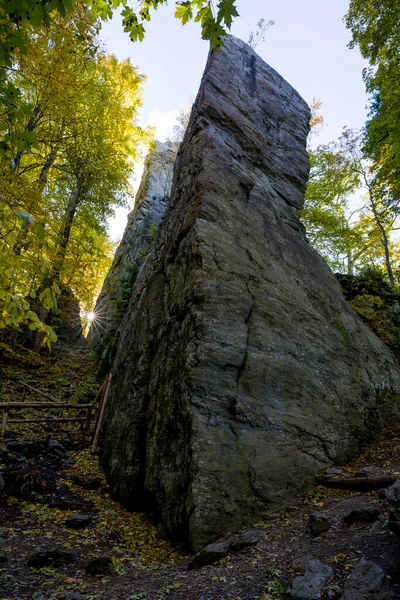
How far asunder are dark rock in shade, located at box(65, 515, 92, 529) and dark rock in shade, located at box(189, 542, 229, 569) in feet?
6.69

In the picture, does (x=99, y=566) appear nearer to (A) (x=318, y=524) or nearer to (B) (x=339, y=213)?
(A) (x=318, y=524)

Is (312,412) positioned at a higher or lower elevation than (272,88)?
lower

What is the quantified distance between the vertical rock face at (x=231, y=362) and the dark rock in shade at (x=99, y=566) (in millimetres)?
980

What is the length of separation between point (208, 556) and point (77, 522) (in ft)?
7.55

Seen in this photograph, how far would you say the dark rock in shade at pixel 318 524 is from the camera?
3.82 m

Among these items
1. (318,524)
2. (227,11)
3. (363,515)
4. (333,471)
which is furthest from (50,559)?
(227,11)

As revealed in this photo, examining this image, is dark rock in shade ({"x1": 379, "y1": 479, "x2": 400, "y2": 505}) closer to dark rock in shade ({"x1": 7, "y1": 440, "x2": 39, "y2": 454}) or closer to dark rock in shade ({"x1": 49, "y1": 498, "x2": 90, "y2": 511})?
dark rock in shade ({"x1": 49, "y1": 498, "x2": 90, "y2": 511})

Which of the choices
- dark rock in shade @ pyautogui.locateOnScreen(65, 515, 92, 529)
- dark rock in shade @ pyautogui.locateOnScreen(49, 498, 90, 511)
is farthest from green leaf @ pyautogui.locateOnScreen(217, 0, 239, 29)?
dark rock in shade @ pyautogui.locateOnScreen(49, 498, 90, 511)

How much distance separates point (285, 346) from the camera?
20.7 ft

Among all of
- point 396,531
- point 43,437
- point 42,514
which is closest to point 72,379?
point 43,437

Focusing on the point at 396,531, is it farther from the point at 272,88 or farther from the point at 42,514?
the point at 272,88

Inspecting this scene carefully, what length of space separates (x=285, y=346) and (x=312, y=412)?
1211mm

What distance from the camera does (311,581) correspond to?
2.89 meters

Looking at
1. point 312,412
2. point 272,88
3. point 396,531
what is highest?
point 272,88
